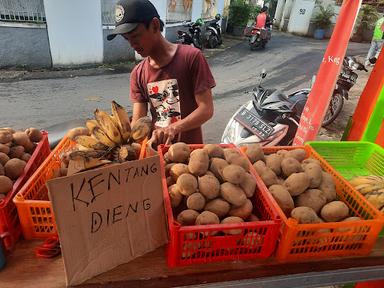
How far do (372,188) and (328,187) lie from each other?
0.27 metres

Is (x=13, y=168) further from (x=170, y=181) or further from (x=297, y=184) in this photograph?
(x=297, y=184)

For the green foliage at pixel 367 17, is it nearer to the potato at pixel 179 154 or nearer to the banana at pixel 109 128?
the potato at pixel 179 154

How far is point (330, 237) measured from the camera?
4.73 ft

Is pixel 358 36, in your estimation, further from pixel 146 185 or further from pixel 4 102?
pixel 146 185

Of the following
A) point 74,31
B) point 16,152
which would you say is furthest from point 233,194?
point 74,31

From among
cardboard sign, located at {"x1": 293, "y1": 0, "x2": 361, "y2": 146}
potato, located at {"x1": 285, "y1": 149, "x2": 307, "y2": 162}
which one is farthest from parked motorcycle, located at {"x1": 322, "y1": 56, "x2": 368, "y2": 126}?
potato, located at {"x1": 285, "y1": 149, "x2": 307, "y2": 162}

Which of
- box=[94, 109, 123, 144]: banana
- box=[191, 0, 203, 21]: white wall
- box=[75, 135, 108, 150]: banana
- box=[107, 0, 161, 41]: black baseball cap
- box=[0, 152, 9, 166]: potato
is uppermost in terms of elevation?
box=[107, 0, 161, 41]: black baseball cap

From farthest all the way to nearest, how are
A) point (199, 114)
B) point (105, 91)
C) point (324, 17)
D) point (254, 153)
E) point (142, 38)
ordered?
point (324, 17) < point (105, 91) < point (199, 114) < point (142, 38) < point (254, 153)

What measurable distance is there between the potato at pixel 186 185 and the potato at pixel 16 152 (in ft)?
3.07

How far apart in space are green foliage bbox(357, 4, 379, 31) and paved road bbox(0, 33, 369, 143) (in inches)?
374

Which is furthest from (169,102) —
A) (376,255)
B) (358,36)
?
(358,36)

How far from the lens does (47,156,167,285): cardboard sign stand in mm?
1141

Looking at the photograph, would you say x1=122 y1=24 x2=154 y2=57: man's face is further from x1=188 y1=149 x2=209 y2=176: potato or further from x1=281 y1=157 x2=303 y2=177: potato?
x1=281 y1=157 x2=303 y2=177: potato

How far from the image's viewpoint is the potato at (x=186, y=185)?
1473 mm
